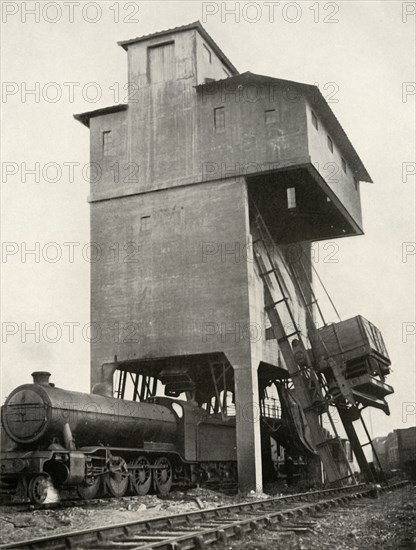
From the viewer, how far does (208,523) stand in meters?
11.7

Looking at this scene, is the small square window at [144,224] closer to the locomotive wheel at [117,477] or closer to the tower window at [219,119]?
the tower window at [219,119]

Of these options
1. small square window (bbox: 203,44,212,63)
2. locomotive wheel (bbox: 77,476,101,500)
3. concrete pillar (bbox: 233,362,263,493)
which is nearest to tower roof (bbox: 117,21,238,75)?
small square window (bbox: 203,44,212,63)

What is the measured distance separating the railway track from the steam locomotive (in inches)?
165

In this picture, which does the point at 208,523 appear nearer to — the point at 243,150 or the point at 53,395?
the point at 53,395

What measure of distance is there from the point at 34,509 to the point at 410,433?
76.3 ft

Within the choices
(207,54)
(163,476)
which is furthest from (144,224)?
(163,476)

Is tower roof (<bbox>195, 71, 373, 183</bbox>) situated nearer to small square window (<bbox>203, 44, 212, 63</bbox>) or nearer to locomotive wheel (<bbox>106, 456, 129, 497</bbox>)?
small square window (<bbox>203, 44, 212, 63</bbox>)

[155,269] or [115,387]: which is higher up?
[155,269]

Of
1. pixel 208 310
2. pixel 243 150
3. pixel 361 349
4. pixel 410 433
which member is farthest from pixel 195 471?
pixel 410 433

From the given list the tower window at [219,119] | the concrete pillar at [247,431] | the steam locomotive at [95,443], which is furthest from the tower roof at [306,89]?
the steam locomotive at [95,443]

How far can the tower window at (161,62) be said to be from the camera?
80.9 ft

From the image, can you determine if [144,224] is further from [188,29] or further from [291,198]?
[188,29]

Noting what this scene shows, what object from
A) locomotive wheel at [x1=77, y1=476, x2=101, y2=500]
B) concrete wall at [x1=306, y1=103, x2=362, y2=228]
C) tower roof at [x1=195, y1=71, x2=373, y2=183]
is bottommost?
locomotive wheel at [x1=77, y1=476, x2=101, y2=500]

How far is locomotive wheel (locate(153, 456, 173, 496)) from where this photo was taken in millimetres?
19578
